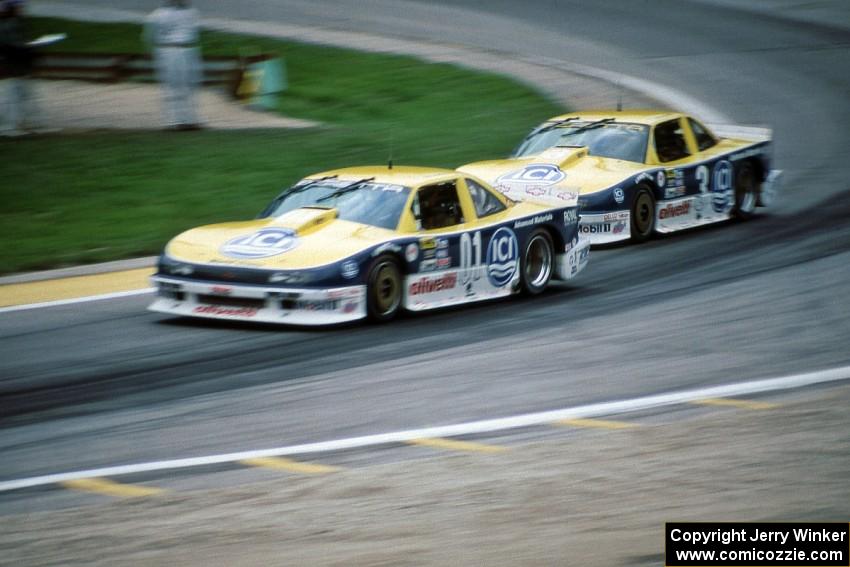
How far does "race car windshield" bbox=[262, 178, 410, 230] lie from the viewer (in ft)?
38.9

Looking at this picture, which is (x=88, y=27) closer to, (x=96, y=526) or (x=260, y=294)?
(x=260, y=294)

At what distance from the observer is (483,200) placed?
12711mm

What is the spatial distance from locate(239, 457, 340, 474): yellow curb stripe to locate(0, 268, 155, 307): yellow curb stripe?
18.0 feet

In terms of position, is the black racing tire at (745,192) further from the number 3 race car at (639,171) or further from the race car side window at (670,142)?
the race car side window at (670,142)

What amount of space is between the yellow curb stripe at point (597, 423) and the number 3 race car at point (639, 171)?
6.89 meters

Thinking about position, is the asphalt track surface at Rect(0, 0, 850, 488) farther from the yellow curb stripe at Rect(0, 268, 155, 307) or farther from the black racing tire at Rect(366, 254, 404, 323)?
the yellow curb stripe at Rect(0, 268, 155, 307)

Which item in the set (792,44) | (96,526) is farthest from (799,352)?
(792,44)

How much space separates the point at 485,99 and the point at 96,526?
19.7m

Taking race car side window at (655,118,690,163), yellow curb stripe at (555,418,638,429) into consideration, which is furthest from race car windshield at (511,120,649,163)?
yellow curb stripe at (555,418,638,429)

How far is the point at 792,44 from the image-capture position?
33.2 metres

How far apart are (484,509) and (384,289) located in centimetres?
522

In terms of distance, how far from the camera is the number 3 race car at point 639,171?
1555 centimetres

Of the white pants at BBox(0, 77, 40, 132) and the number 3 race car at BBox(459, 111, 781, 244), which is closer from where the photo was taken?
the number 3 race car at BBox(459, 111, 781, 244)

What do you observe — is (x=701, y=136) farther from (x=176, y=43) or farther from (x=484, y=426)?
(x=484, y=426)
